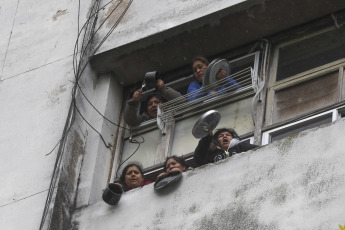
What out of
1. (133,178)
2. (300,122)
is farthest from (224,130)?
(133,178)

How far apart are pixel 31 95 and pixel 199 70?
1.82m

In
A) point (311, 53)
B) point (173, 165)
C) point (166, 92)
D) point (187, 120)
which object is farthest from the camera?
point (166, 92)

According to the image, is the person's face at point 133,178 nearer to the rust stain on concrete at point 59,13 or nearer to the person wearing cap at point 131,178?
the person wearing cap at point 131,178

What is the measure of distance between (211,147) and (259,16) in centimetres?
177

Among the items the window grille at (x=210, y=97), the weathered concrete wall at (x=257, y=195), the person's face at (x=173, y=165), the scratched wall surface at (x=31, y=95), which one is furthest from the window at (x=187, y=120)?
the weathered concrete wall at (x=257, y=195)

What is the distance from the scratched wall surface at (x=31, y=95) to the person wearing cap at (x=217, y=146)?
1462 millimetres

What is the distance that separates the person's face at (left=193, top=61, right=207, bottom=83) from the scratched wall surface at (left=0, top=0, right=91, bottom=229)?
133 centimetres

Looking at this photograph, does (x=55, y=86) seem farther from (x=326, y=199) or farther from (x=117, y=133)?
(x=326, y=199)

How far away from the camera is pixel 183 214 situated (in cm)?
906

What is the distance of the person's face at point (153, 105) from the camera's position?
1114cm

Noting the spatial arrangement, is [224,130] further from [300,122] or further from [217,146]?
[300,122]

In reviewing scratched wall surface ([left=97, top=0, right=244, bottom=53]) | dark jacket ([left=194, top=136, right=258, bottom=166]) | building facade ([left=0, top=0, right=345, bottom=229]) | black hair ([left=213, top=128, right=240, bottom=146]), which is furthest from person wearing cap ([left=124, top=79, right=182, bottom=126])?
dark jacket ([left=194, top=136, right=258, bottom=166])

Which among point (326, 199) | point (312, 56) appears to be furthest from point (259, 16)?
point (326, 199)

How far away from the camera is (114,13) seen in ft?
38.3
